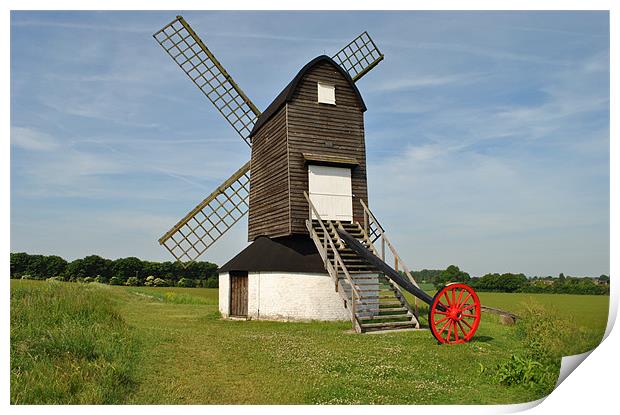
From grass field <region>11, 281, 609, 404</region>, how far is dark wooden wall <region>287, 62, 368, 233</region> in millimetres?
5316

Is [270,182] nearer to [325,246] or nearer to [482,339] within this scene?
[325,246]

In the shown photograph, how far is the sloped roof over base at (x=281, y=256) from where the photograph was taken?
16.3m

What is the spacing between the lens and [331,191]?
668 inches

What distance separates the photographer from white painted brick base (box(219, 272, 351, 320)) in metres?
15.9

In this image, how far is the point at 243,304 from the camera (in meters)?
18.1

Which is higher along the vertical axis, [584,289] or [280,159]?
[280,159]

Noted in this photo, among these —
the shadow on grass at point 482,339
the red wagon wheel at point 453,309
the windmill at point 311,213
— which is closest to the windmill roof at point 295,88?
the windmill at point 311,213

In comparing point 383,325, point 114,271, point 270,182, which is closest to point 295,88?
point 270,182

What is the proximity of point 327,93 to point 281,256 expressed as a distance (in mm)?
6569

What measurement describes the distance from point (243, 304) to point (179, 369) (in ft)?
31.4

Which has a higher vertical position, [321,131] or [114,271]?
[321,131]

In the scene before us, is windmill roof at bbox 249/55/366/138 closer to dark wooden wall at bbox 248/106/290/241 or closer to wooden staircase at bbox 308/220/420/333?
dark wooden wall at bbox 248/106/290/241

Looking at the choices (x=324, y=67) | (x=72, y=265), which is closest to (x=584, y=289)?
(x=324, y=67)
